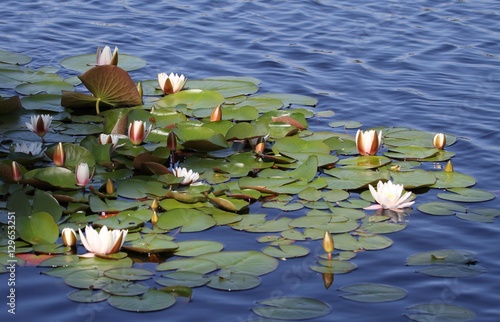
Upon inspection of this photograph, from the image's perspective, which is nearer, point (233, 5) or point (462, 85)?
point (462, 85)

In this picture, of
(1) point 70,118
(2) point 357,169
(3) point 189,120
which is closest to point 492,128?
(2) point 357,169

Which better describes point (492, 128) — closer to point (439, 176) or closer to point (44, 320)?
point (439, 176)

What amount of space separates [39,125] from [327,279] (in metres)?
2.55

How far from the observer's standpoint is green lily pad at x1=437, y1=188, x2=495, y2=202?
5.12 meters

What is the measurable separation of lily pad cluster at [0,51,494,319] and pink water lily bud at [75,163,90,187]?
61mm

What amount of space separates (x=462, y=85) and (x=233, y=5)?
361cm

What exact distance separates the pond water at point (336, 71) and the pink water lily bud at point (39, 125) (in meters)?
1.68

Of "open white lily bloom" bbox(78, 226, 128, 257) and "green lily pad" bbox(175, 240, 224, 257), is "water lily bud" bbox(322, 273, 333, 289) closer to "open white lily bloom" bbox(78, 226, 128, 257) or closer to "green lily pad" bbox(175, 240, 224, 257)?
"green lily pad" bbox(175, 240, 224, 257)

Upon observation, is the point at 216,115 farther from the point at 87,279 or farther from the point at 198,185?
the point at 87,279

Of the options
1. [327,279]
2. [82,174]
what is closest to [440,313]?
[327,279]

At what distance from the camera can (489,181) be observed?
18.0ft

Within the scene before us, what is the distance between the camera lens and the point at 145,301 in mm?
3854

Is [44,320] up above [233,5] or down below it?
below

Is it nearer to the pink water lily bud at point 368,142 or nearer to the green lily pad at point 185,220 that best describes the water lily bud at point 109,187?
the green lily pad at point 185,220
